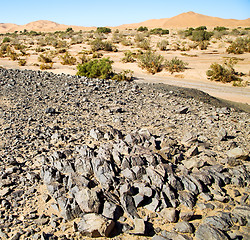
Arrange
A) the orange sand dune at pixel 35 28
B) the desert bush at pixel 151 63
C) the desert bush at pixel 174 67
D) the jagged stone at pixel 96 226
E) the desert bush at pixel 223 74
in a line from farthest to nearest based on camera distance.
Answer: the orange sand dune at pixel 35 28 < the desert bush at pixel 151 63 < the desert bush at pixel 174 67 < the desert bush at pixel 223 74 < the jagged stone at pixel 96 226

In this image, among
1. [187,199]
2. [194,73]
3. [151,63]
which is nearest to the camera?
[187,199]

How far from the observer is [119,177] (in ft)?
12.9

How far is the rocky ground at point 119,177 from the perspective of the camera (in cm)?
314

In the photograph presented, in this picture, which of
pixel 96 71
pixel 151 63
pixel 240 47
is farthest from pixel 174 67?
pixel 240 47

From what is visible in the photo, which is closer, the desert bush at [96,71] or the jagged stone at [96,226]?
the jagged stone at [96,226]

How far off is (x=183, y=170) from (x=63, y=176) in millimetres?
2172

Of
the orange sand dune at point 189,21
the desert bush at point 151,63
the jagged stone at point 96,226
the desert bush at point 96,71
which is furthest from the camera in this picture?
the orange sand dune at point 189,21

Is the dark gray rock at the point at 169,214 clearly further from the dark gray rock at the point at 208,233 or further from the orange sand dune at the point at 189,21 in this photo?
the orange sand dune at the point at 189,21

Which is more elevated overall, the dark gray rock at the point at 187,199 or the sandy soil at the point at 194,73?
the sandy soil at the point at 194,73

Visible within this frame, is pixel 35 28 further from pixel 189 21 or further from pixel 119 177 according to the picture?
pixel 119 177

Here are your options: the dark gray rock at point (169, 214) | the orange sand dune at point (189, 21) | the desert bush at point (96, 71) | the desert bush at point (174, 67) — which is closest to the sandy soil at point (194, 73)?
the desert bush at point (174, 67)

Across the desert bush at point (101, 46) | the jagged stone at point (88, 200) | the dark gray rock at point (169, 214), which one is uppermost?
the desert bush at point (101, 46)

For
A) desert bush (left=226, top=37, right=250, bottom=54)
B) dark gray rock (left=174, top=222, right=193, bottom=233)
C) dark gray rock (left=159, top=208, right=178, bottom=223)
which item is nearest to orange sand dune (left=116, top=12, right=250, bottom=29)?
desert bush (left=226, top=37, right=250, bottom=54)

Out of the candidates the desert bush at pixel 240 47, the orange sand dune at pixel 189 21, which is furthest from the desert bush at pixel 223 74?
the orange sand dune at pixel 189 21
